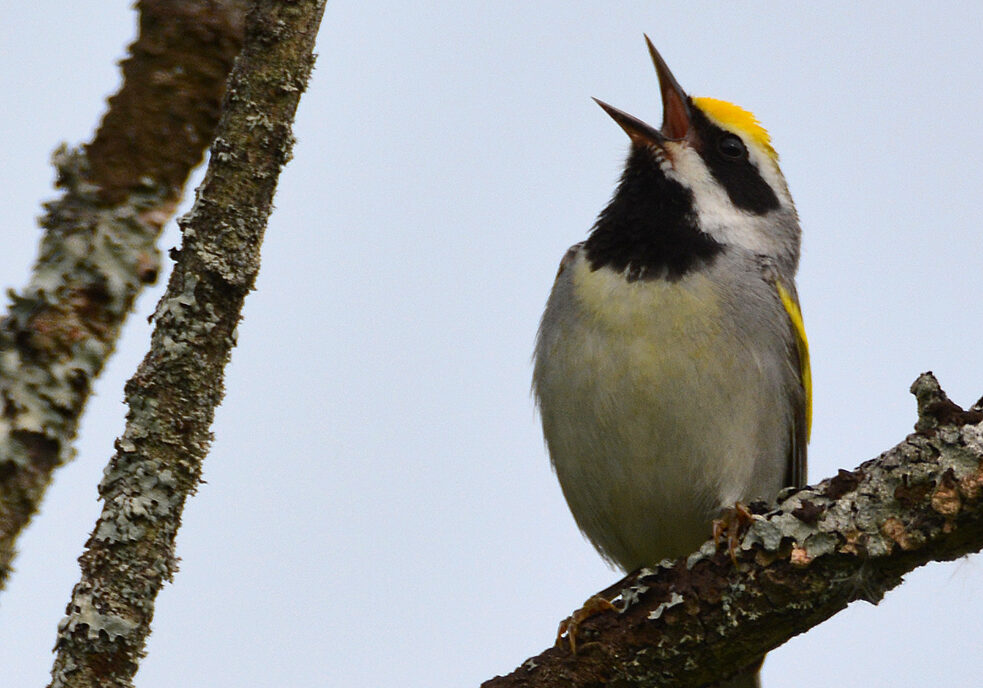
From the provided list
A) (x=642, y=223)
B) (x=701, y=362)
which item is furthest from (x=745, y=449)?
(x=642, y=223)

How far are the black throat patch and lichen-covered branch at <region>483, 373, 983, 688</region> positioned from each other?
186 centimetres

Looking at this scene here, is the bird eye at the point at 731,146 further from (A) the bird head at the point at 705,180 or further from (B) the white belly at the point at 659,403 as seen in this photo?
(B) the white belly at the point at 659,403

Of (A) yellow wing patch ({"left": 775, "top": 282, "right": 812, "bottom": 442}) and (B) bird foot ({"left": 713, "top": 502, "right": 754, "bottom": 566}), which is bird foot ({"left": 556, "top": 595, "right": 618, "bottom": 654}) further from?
(A) yellow wing patch ({"left": 775, "top": 282, "right": 812, "bottom": 442})

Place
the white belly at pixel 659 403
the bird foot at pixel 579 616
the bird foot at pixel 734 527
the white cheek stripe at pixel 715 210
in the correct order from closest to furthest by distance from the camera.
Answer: the bird foot at pixel 734 527, the bird foot at pixel 579 616, the white belly at pixel 659 403, the white cheek stripe at pixel 715 210

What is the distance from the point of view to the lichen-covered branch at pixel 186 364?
3084mm

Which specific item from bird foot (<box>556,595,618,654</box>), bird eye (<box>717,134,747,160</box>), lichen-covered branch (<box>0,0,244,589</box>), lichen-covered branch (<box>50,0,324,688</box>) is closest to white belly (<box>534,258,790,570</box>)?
bird foot (<box>556,595,618,654</box>)

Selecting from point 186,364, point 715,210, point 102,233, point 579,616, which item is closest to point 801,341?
point 715,210

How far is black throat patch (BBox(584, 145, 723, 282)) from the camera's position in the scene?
5207 mm

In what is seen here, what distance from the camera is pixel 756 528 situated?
11.0 ft

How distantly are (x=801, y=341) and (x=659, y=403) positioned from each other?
3.50ft

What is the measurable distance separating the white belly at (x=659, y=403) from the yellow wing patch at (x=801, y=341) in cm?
31

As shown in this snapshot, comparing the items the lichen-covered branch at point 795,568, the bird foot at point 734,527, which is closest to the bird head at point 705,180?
the bird foot at point 734,527

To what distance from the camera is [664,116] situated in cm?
622

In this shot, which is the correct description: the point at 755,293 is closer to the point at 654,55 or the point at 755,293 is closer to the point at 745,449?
the point at 745,449
